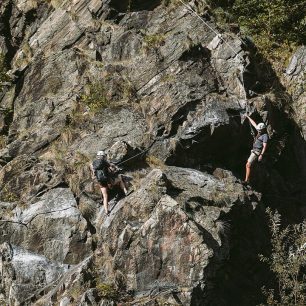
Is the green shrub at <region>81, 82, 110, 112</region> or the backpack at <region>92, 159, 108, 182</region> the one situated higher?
the green shrub at <region>81, 82, 110, 112</region>

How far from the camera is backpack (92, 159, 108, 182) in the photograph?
1664 cm

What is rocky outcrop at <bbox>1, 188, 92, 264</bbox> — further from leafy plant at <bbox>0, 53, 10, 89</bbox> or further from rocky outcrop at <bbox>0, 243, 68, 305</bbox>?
leafy plant at <bbox>0, 53, 10, 89</bbox>

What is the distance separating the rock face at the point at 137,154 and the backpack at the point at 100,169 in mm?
756

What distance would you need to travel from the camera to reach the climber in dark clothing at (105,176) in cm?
1664

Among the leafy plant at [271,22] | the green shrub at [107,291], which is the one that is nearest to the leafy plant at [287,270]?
the green shrub at [107,291]

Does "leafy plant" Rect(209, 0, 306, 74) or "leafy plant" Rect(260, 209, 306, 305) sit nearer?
"leafy plant" Rect(260, 209, 306, 305)

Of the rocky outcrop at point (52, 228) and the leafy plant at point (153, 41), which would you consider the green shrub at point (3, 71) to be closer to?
the leafy plant at point (153, 41)

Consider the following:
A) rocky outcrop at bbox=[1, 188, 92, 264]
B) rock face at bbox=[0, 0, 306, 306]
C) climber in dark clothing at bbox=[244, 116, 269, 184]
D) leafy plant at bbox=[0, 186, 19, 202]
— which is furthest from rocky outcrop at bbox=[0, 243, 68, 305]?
climber in dark clothing at bbox=[244, 116, 269, 184]

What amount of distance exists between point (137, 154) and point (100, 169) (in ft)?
5.16

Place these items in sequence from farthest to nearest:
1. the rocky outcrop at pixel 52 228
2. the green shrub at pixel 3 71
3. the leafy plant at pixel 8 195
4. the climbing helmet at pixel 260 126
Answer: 1. the green shrub at pixel 3 71
2. the climbing helmet at pixel 260 126
3. the leafy plant at pixel 8 195
4. the rocky outcrop at pixel 52 228

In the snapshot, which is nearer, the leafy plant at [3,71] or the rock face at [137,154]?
the rock face at [137,154]

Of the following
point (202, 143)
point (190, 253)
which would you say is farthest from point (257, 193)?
point (190, 253)

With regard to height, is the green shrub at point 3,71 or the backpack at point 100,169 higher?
the green shrub at point 3,71

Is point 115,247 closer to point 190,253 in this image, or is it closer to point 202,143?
point 190,253
